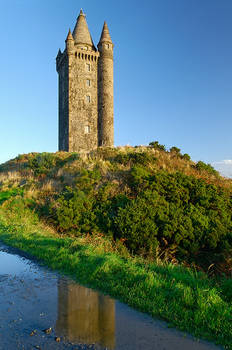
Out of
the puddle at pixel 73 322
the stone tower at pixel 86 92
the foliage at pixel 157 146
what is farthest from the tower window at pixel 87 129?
the puddle at pixel 73 322

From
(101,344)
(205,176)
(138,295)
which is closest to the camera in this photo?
(101,344)

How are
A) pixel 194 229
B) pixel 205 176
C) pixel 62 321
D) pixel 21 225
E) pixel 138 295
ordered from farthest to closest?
pixel 205 176
pixel 21 225
pixel 194 229
pixel 138 295
pixel 62 321

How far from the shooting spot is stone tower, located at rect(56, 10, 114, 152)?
35.8 meters

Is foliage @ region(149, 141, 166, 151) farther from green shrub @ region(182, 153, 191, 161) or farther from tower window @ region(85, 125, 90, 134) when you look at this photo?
tower window @ region(85, 125, 90, 134)

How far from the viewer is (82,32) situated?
37500 mm

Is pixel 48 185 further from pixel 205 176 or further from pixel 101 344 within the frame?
pixel 101 344

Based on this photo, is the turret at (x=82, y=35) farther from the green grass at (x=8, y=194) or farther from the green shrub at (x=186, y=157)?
the green grass at (x=8, y=194)

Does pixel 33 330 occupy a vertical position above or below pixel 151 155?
below

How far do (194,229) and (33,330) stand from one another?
23.5ft

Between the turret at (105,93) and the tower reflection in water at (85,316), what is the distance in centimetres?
3182

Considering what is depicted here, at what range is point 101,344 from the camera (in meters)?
3.40

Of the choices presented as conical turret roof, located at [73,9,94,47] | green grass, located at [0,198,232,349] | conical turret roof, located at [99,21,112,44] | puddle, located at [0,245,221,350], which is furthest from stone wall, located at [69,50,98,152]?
puddle, located at [0,245,221,350]

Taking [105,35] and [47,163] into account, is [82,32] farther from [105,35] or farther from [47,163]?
[47,163]

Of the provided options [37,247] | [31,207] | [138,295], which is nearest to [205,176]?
[31,207]
